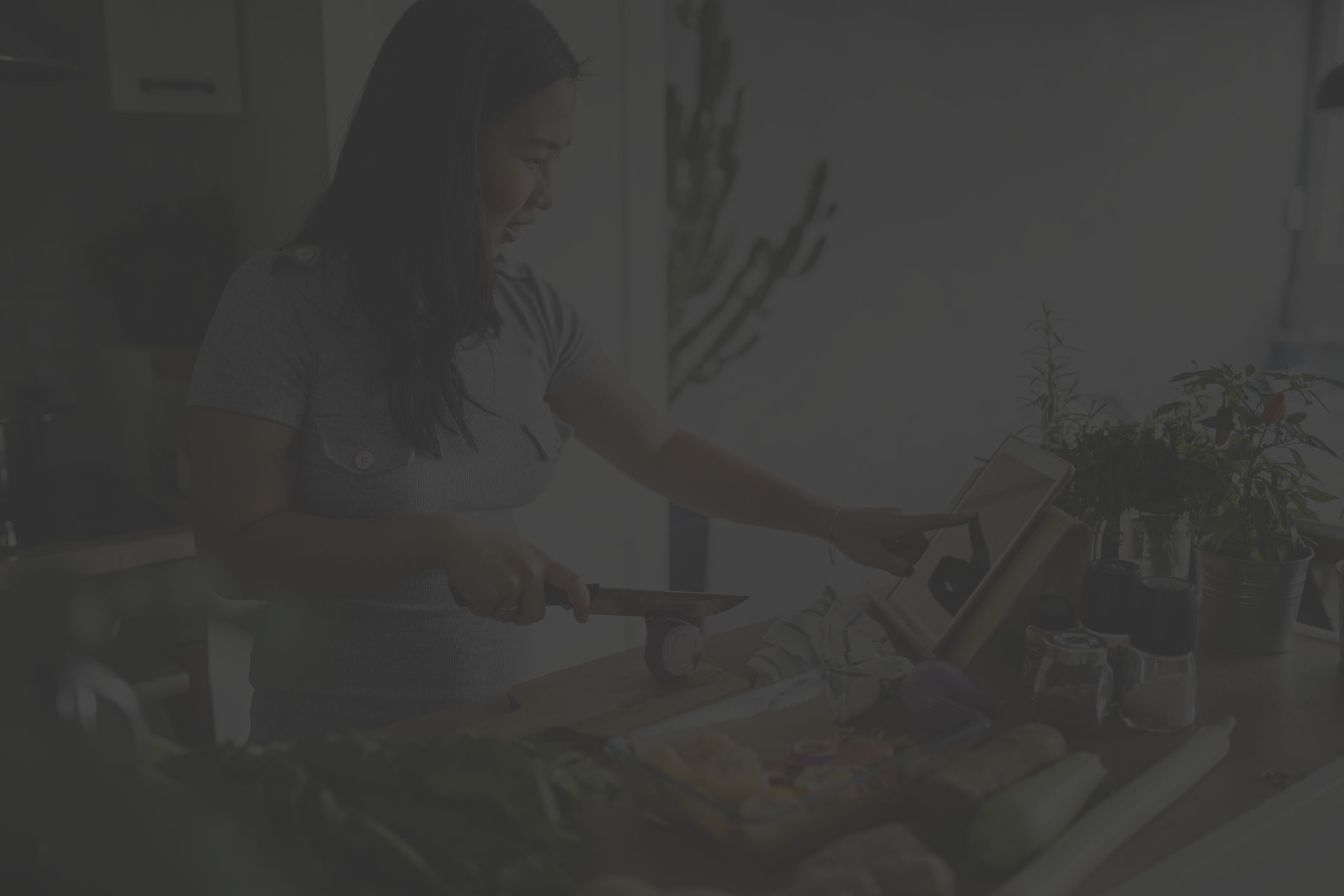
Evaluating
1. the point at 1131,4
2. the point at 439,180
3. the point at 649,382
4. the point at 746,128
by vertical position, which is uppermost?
the point at 1131,4

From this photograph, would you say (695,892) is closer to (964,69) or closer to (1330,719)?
(1330,719)

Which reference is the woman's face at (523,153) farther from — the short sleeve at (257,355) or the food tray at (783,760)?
the food tray at (783,760)

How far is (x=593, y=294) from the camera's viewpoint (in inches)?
87.0

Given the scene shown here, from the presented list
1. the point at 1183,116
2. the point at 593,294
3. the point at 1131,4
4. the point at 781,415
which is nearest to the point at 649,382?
the point at 593,294

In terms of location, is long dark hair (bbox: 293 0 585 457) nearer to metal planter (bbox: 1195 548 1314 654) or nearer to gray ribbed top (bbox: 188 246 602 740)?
gray ribbed top (bbox: 188 246 602 740)

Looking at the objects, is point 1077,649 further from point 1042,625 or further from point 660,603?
point 660,603

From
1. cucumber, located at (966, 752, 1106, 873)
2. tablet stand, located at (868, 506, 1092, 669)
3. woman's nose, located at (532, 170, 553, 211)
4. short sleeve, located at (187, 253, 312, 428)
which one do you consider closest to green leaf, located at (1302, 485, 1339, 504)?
tablet stand, located at (868, 506, 1092, 669)

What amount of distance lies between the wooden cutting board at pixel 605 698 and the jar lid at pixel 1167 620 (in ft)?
1.30

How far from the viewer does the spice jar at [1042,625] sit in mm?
1067

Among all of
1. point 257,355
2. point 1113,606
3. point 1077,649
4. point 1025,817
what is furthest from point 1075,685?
point 257,355

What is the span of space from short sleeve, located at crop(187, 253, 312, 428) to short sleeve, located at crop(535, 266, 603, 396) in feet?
1.11

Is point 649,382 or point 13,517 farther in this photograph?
point 649,382

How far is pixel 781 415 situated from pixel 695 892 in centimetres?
247

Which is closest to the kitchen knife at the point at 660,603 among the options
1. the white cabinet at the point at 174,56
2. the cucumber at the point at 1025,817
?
the cucumber at the point at 1025,817
